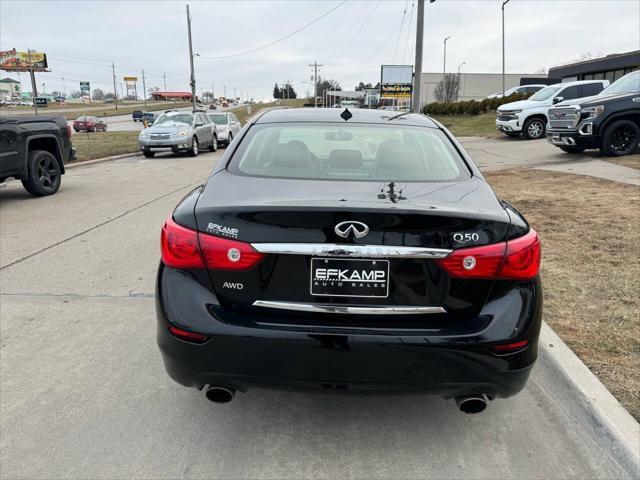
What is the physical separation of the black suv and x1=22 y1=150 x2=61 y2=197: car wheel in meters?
12.2

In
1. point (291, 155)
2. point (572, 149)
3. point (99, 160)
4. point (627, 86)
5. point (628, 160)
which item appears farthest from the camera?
point (99, 160)

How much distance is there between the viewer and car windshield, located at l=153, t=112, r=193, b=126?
20359 millimetres

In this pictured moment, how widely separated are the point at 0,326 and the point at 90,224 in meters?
3.92

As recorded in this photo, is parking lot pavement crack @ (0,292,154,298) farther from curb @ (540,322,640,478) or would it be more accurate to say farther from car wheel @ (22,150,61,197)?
car wheel @ (22,150,61,197)

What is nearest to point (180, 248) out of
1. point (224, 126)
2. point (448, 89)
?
point (224, 126)

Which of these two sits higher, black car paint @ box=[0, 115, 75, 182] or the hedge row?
the hedge row

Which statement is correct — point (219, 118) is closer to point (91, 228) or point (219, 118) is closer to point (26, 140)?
point (26, 140)

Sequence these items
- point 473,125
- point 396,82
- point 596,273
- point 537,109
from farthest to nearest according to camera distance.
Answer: point 396,82
point 473,125
point 537,109
point 596,273

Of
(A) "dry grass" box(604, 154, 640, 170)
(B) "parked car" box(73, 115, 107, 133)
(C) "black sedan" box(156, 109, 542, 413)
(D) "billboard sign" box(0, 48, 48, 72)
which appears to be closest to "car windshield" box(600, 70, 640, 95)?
(A) "dry grass" box(604, 154, 640, 170)

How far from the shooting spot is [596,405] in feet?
9.55

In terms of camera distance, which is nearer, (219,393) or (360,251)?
(360,251)

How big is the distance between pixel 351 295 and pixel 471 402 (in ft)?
2.66

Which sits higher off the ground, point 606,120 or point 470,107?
point 470,107

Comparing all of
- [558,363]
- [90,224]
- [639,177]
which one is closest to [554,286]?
[558,363]
